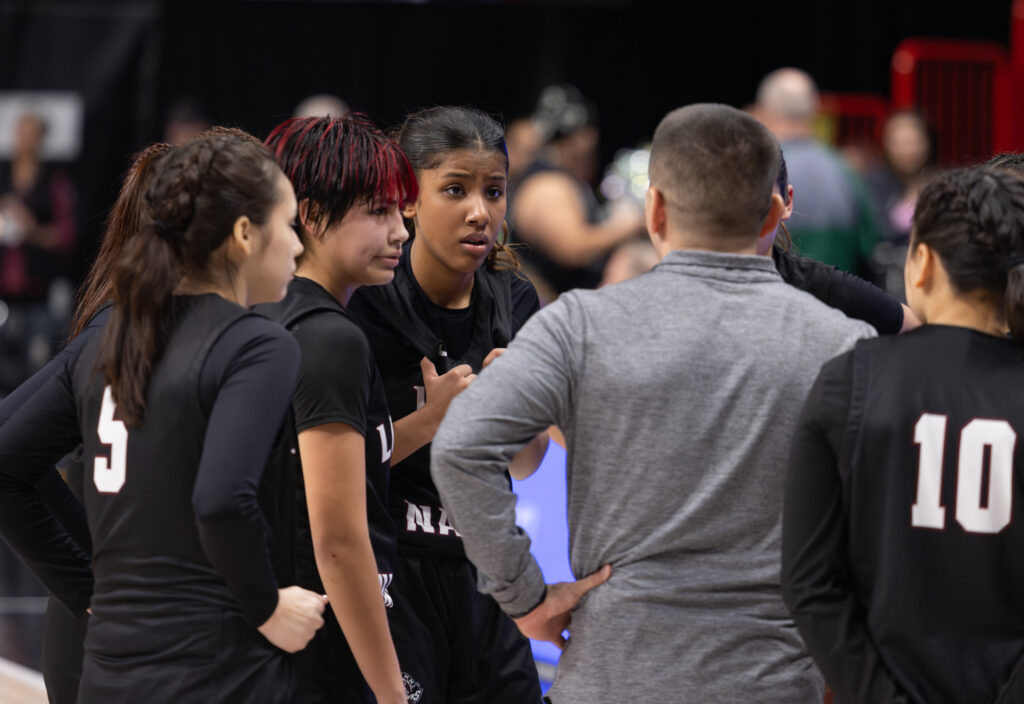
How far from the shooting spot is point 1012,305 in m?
1.89

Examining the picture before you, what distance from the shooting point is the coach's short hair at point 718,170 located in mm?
1987

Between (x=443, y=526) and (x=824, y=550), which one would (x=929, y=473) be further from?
(x=443, y=526)

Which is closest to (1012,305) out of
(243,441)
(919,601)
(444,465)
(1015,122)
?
(919,601)

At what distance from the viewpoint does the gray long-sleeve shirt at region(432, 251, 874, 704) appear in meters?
1.93

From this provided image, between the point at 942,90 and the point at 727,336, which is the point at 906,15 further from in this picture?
the point at 727,336

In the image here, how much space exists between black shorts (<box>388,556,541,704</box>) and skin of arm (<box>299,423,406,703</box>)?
0.33 m

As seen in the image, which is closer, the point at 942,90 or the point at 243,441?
the point at 243,441

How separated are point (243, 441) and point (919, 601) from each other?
0.99m

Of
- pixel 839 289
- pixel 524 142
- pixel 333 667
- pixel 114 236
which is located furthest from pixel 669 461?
pixel 524 142

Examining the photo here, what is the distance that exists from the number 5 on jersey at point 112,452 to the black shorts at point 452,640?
31.0 inches

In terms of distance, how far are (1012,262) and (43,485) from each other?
159 centimetres

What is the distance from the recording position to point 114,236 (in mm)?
2492

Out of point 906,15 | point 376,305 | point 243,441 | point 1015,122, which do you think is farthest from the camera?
point 906,15

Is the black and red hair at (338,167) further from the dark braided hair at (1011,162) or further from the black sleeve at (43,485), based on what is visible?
the dark braided hair at (1011,162)
